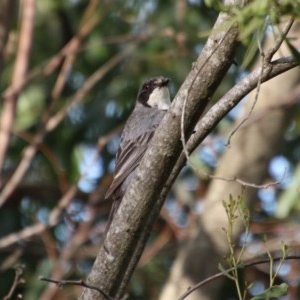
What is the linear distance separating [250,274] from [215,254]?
1.34 ft

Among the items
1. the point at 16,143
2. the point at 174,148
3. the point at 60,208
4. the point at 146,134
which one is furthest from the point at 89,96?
the point at 174,148

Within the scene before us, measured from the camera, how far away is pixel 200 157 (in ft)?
29.8

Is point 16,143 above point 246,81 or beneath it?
above

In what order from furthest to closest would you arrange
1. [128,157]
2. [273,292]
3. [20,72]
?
1. [20,72]
2. [128,157]
3. [273,292]

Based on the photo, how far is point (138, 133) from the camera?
21.1ft

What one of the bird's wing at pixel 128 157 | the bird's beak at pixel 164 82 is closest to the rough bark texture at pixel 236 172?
the bird's beak at pixel 164 82

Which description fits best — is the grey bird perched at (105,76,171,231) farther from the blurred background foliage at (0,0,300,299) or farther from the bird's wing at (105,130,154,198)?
the blurred background foliage at (0,0,300,299)

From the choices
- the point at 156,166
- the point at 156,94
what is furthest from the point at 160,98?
the point at 156,166

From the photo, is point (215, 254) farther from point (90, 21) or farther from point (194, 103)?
point (194, 103)

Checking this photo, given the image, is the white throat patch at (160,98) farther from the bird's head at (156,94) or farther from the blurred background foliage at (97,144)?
the blurred background foliage at (97,144)

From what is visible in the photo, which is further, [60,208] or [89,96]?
[89,96]

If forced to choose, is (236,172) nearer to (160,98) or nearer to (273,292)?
(160,98)

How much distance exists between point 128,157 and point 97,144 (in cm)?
235

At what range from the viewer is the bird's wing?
595 cm
